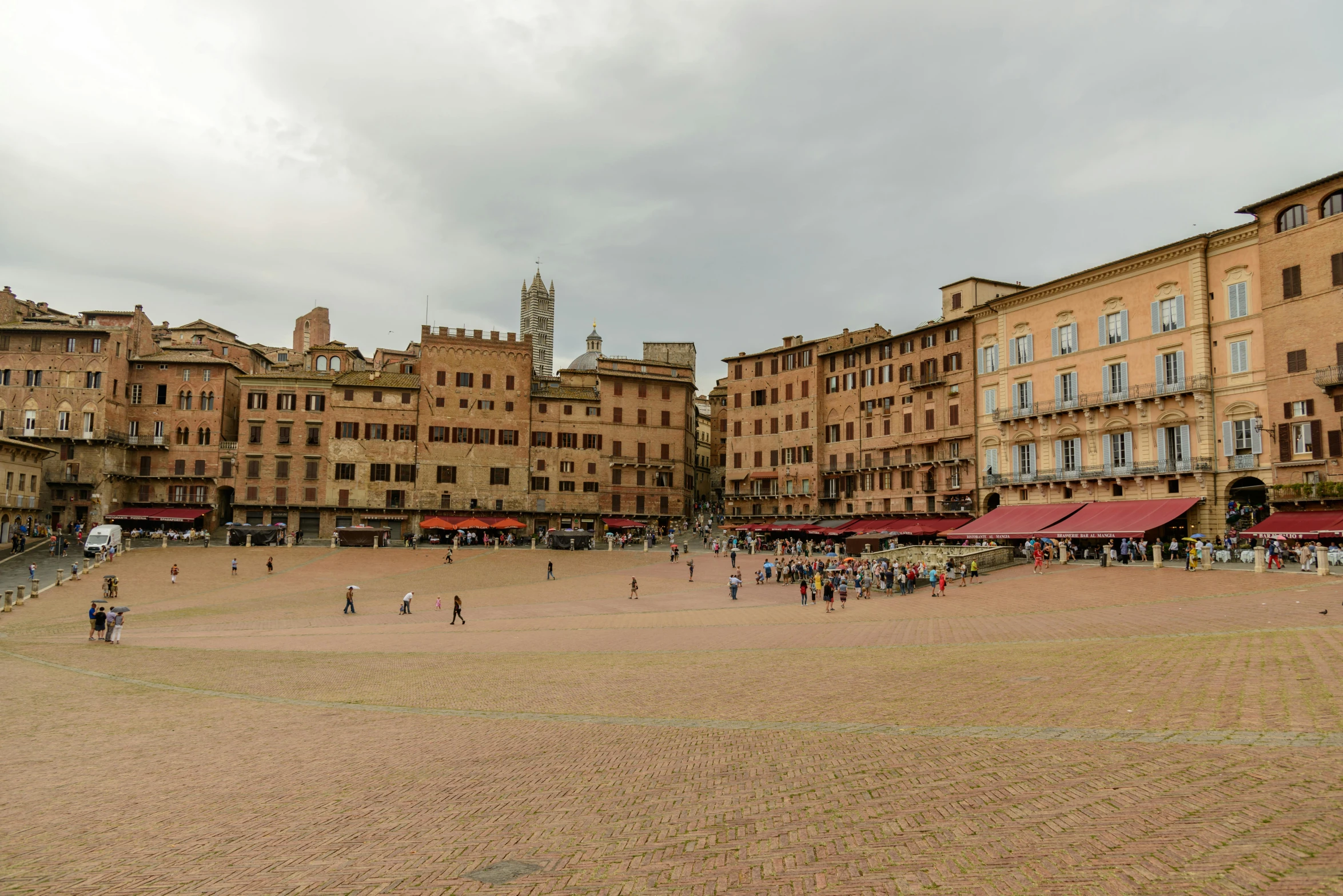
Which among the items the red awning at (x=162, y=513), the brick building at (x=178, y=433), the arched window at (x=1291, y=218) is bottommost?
the red awning at (x=162, y=513)

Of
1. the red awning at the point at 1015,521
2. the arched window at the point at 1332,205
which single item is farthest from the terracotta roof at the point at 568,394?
the arched window at the point at 1332,205

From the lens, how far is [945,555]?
44500 millimetres

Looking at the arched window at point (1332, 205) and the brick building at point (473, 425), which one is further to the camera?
the brick building at point (473, 425)

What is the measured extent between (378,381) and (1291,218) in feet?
215

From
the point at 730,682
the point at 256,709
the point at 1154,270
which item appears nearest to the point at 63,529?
the point at 256,709

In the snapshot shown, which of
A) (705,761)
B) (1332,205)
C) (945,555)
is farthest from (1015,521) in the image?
(705,761)

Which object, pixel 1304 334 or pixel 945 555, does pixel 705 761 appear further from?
pixel 1304 334

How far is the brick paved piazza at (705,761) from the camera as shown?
26.1 ft

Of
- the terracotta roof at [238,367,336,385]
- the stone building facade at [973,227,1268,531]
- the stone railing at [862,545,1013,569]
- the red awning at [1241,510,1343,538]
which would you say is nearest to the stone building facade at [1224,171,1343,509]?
the red awning at [1241,510,1343,538]

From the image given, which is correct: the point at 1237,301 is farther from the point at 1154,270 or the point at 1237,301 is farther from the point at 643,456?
the point at 643,456

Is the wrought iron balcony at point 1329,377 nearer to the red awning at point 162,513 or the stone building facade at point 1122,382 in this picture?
the stone building facade at point 1122,382

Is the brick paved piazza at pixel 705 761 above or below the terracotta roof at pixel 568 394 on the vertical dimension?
below

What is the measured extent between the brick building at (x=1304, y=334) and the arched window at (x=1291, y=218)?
1.3 inches

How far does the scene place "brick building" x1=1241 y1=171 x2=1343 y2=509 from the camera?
131ft
